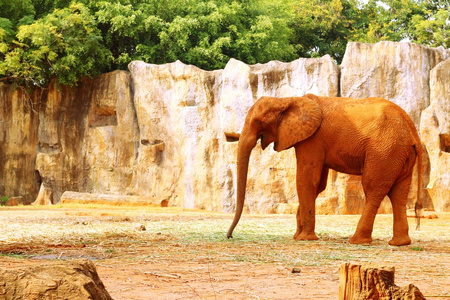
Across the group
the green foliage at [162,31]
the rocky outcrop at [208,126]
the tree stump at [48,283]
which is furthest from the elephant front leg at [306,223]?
the green foliage at [162,31]

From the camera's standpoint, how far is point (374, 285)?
3287 mm

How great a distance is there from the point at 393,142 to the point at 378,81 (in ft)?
36.2

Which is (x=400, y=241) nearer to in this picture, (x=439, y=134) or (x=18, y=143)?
(x=439, y=134)

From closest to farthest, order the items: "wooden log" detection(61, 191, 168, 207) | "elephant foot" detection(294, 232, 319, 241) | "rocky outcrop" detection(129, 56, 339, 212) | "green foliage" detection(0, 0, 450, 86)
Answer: "elephant foot" detection(294, 232, 319, 241) < "rocky outcrop" detection(129, 56, 339, 212) < "wooden log" detection(61, 191, 168, 207) < "green foliage" detection(0, 0, 450, 86)

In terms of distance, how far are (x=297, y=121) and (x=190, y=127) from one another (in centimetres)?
1267

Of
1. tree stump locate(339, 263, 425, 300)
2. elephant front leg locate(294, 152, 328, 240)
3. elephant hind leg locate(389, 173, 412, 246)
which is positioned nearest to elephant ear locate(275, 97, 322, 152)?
elephant front leg locate(294, 152, 328, 240)

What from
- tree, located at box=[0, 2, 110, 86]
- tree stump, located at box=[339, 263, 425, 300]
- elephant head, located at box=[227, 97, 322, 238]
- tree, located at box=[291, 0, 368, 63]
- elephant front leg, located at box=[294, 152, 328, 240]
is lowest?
tree stump, located at box=[339, 263, 425, 300]

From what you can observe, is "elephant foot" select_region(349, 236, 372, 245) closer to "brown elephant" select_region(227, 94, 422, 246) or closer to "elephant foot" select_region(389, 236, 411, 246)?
"brown elephant" select_region(227, 94, 422, 246)

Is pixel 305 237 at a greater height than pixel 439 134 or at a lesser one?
lesser

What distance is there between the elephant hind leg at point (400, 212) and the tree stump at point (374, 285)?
535cm

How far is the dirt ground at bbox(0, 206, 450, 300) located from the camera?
475 centimetres

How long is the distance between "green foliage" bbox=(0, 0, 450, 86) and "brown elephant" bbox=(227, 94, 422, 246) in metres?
15.0

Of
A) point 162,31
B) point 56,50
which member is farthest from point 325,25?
point 56,50

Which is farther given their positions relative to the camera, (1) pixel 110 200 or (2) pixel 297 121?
(1) pixel 110 200
